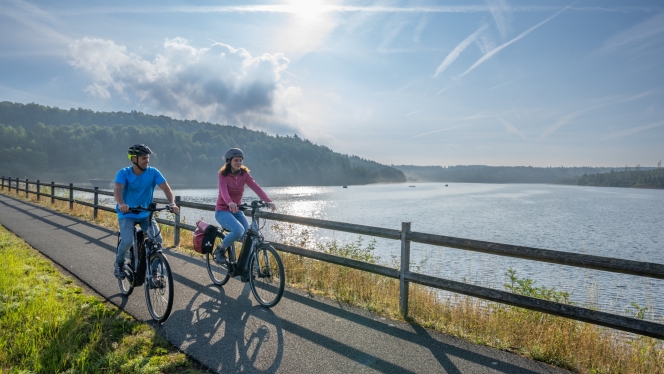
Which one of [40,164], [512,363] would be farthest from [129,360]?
[40,164]

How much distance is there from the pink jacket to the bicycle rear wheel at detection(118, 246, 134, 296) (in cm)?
142

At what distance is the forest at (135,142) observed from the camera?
383ft

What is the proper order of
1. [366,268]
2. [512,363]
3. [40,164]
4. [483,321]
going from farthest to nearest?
[40,164] → [366,268] → [483,321] → [512,363]

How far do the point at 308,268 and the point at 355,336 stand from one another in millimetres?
3831

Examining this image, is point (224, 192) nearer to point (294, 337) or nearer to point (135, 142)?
point (294, 337)

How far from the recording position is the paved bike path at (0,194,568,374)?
4.04 meters

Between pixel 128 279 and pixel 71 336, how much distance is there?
1.59 metres

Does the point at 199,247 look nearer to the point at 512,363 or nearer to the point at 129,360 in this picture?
the point at 129,360

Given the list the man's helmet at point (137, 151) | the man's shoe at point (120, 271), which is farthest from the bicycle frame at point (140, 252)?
the man's helmet at point (137, 151)

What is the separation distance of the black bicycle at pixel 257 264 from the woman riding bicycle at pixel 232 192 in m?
0.19

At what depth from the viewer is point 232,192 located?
6578mm

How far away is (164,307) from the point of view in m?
5.02

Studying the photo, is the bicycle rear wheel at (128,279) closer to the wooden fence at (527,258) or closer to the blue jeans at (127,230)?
the blue jeans at (127,230)

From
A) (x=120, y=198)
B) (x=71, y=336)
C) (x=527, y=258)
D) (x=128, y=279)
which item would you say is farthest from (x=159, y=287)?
(x=527, y=258)
